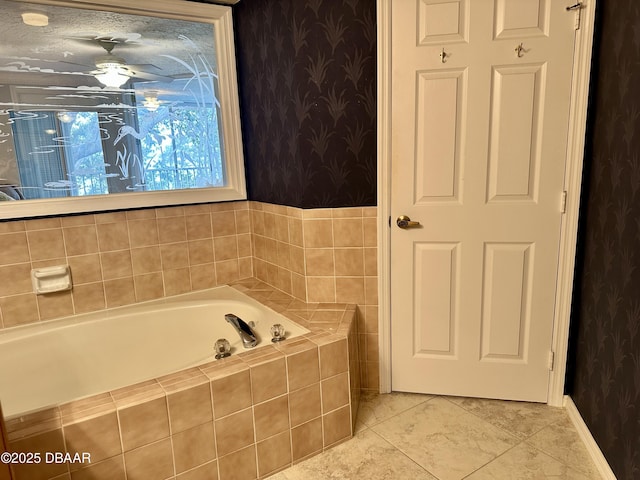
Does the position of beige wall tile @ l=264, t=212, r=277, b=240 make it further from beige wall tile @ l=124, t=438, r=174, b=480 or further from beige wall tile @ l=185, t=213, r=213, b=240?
beige wall tile @ l=124, t=438, r=174, b=480

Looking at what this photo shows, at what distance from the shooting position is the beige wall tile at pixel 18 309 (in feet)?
6.70

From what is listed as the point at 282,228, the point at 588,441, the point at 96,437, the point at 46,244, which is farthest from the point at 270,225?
the point at 588,441

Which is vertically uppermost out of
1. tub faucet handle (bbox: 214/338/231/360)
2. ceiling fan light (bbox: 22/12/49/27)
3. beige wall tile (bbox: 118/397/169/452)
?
ceiling fan light (bbox: 22/12/49/27)

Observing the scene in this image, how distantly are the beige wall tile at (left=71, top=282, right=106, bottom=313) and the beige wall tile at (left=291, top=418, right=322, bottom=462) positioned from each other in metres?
1.27

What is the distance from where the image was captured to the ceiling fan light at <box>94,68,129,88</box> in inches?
86.6

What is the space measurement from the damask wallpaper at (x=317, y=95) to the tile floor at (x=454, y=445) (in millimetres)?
1093

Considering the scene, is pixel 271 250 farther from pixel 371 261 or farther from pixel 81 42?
pixel 81 42

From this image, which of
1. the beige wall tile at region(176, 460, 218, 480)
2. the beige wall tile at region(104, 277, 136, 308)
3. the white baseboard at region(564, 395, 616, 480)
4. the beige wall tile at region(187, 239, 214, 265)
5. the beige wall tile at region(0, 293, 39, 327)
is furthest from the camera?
the beige wall tile at region(187, 239, 214, 265)

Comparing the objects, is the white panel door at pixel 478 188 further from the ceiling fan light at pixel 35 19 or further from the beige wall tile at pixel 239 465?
the ceiling fan light at pixel 35 19

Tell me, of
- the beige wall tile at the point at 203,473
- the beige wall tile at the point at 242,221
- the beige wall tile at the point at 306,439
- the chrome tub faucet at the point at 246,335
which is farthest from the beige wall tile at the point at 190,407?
the beige wall tile at the point at 242,221

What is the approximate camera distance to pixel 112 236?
2.25 metres

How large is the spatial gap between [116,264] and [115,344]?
16.7 inches

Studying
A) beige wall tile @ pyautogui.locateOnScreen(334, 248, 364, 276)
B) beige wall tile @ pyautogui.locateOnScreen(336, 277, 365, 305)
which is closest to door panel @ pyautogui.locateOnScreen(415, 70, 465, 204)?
beige wall tile @ pyautogui.locateOnScreen(334, 248, 364, 276)

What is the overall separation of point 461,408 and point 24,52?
2.78 metres
